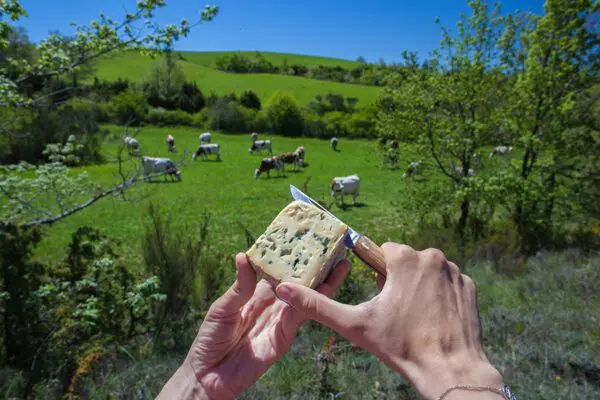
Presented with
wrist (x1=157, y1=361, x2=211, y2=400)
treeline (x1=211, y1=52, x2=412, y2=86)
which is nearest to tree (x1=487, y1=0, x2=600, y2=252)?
wrist (x1=157, y1=361, x2=211, y2=400)

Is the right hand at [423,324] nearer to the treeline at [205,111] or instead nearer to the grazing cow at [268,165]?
the grazing cow at [268,165]

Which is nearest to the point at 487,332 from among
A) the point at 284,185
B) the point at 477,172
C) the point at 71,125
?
the point at 477,172

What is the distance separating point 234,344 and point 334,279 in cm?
65

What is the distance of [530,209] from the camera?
1180 centimetres

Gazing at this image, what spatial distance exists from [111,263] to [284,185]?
2057cm

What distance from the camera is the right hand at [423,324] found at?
1.49 meters

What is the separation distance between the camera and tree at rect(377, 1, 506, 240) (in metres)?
11.5

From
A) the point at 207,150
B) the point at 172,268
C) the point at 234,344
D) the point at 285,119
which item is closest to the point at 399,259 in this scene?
the point at 234,344

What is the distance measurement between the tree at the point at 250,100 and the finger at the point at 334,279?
63.2 m

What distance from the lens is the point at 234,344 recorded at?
2342 millimetres

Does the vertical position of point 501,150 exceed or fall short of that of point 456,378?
it falls short

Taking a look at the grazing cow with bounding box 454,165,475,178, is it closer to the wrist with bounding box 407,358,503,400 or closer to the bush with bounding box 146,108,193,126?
the wrist with bounding box 407,358,503,400

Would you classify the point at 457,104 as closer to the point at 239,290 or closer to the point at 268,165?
the point at 239,290

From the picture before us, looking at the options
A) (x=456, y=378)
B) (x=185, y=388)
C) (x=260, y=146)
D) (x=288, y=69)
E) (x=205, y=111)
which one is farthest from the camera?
(x=288, y=69)
